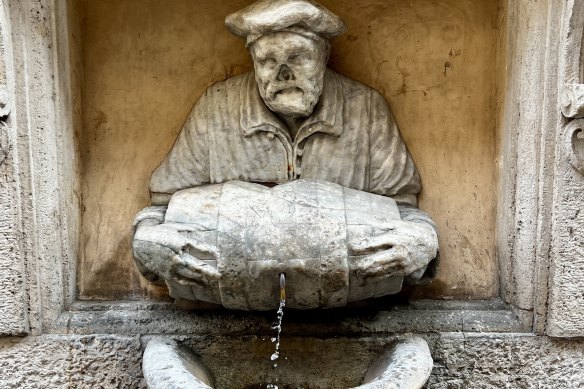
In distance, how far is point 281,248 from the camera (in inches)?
90.2

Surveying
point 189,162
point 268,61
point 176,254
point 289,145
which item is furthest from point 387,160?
point 176,254

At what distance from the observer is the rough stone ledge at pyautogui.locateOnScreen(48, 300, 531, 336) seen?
106 inches

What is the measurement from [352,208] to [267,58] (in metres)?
0.57

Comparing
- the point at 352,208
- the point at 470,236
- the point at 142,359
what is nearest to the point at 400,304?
the point at 470,236

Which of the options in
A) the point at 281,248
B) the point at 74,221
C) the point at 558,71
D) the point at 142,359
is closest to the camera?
the point at 281,248

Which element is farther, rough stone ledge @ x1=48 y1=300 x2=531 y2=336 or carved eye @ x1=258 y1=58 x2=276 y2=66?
rough stone ledge @ x1=48 y1=300 x2=531 y2=336

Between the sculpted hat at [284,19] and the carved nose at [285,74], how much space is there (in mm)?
131

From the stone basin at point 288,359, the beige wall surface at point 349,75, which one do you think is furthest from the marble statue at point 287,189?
the stone basin at point 288,359

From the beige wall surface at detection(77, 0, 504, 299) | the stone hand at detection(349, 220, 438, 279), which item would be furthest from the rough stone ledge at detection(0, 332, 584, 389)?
the stone hand at detection(349, 220, 438, 279)

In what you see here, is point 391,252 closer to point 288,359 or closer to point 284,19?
point 288,359

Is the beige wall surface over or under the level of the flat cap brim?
under

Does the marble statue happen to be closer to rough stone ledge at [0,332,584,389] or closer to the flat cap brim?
the flat cap brim

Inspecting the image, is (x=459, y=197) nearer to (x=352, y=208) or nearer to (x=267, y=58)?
(x=352, y=208)

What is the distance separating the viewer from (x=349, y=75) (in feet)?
9.53
